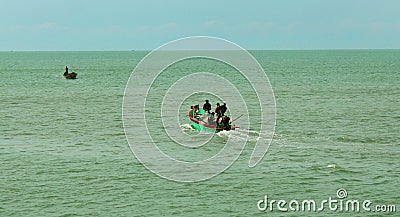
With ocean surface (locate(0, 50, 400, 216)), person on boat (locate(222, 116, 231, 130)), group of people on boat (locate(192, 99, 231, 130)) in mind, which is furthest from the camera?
group of people on boat (locate(192, 99, 231, 130))

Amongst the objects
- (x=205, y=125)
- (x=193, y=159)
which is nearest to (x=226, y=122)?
(x=205, y=125)

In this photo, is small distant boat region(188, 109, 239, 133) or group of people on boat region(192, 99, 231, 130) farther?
small distant boat region(188, 109, 239, 133)

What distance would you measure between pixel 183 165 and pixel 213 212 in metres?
7.70

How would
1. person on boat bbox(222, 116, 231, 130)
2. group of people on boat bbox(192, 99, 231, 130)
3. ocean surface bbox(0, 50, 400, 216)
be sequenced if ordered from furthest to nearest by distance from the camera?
group of people on boat bbox(192, 99, 231, 130) < person on boat bbox(222, 116, 231, 130) < ocean surface bbox(0, 50, 400, 216)

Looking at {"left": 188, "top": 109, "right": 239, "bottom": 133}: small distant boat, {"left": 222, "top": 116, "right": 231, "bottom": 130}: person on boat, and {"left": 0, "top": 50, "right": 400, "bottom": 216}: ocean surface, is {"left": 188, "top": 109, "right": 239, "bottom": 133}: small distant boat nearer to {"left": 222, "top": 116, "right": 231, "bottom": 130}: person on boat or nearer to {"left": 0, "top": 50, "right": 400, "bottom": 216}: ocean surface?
{"left": 222, "top": 116, "right": 231, "bottom": 130}: person on boat

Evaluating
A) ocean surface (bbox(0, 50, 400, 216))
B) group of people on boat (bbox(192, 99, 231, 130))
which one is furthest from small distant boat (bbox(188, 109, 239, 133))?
ocean surface (bbox(0, 50, 400, 216))

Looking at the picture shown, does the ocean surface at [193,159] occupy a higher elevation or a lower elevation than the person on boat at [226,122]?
lower

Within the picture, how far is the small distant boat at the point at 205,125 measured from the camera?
39844mm

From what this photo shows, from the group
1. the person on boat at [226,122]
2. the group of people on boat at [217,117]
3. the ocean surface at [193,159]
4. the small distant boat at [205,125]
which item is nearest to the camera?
the ocean surface at [193,159]

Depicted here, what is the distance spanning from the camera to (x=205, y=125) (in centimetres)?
4134

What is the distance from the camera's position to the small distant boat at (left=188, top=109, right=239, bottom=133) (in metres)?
39.8

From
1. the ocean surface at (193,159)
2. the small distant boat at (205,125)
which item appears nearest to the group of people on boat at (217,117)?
the small distant boat at (205,125)

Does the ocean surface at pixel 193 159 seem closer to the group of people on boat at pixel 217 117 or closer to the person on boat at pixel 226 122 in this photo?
the person on boat at pixel 226 122

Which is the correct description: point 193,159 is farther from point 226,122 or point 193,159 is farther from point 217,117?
point 217,117
